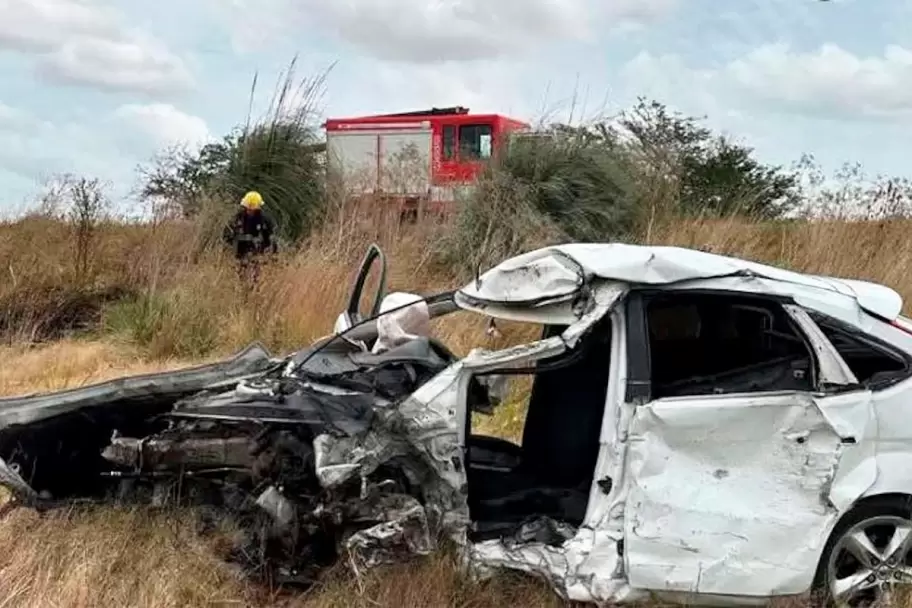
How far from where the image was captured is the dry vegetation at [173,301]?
Result: 16.7 ft

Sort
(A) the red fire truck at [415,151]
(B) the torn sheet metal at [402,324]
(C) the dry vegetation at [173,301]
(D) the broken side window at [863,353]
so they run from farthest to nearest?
(A) the red fire truck at [415,151] → (B) the torn sheet metal at [402,324] → (C) the dry vegetation at [173,301] → (D) the broken side window at [863,353]

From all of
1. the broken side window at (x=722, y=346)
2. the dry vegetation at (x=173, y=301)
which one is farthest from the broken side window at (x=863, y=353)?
the dry vegetation at (x=173, y=301)

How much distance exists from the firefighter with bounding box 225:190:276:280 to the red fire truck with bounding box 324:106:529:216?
1809mm

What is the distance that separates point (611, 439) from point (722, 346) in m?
0.97

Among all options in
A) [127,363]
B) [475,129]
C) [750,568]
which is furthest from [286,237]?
[750,568]

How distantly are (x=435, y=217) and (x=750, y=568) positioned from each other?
10.5 m

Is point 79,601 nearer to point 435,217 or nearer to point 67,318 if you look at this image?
point 67,318

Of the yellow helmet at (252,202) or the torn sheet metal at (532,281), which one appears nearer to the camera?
the torn sheet metal at (532,281)

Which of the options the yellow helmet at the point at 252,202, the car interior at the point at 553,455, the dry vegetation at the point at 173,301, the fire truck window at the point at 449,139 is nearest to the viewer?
the car interior at the point at 553,455

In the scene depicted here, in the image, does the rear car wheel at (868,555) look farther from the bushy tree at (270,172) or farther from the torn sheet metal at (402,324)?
the bushy tree at (270,172)

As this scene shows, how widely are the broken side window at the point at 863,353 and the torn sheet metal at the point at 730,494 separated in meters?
0.38

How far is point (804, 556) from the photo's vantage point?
14.0 ft

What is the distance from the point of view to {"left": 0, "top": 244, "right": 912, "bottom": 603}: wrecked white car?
4230 millimetres

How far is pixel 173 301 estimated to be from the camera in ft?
38.2
